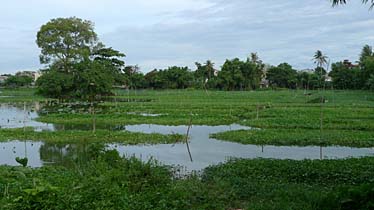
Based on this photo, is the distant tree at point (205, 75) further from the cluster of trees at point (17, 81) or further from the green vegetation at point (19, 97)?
the cluster of trees at point (17, 81)

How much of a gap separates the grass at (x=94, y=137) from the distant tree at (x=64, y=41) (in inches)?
1514

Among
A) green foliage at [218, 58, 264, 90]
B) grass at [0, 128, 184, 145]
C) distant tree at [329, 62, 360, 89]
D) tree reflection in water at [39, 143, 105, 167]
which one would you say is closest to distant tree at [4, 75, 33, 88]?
green foliage at [218, 58, 264, 90]

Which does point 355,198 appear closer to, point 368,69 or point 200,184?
point 200,184

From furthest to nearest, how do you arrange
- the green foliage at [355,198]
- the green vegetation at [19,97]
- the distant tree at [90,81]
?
the green vegetation at [19,97], the distant tree at [90,81], the green foliage at [355,198]

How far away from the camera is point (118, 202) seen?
285 inches

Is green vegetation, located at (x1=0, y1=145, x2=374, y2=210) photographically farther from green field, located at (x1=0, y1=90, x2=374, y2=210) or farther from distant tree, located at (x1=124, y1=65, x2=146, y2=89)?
distant tree, located at (x1=124, y1=65, x2=146, y2=89)

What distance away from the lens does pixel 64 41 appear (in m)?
61.2

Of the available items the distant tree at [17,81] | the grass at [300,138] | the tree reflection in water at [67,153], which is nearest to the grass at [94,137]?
the tree reflection in water at [67,153]

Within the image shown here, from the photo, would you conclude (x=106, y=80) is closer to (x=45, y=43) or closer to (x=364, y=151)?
(x=45, y=43)

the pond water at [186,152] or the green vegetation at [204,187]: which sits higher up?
the green vegetation at [204,187]

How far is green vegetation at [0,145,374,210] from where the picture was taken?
271 inches

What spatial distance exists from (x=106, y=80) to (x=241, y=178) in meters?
42.7

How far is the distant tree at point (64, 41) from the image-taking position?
198ft

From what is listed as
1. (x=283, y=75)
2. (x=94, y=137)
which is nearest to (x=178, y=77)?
(x=283, y=75)
